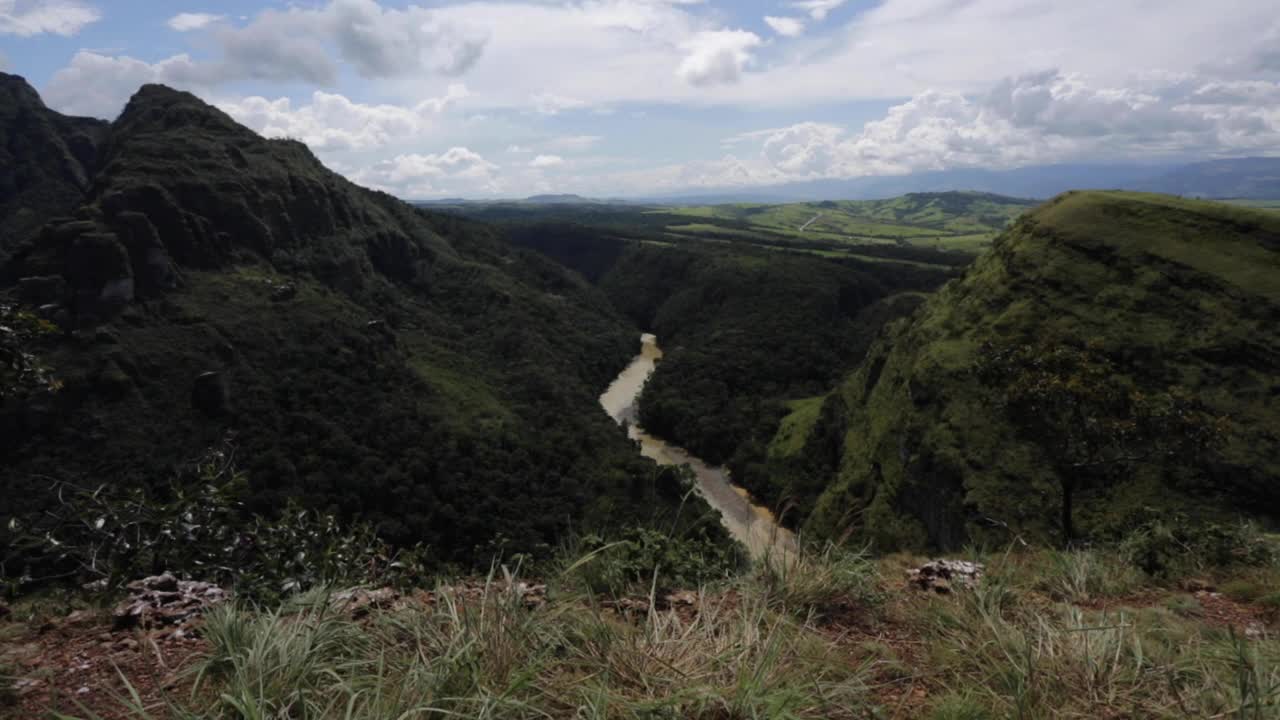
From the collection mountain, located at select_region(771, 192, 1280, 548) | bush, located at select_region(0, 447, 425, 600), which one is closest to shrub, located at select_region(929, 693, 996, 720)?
bush, located at select_region(0, 447, 425, 600)

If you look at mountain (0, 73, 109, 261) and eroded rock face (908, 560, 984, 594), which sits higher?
mountain (0, 73, 109, 261)

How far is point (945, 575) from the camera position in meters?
7.34

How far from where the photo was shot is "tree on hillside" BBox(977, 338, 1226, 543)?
12.4 m

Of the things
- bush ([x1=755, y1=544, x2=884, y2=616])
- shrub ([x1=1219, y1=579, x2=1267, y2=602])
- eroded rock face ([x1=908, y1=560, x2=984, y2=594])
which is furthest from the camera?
shrub ([x1=1219, y1=579, x2=1267, y2=602])

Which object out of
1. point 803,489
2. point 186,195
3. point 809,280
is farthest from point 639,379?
point 186,195

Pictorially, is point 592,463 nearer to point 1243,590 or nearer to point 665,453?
point 665,453

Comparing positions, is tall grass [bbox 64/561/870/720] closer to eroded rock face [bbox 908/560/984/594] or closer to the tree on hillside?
eroded rock face [bbox 908/560/984/594]

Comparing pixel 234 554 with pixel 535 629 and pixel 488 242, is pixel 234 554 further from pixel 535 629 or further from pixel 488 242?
pixel 488 242

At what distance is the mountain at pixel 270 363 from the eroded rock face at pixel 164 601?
62.1 feet

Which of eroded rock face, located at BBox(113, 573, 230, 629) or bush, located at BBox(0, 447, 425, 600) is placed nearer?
eroded rock face, located at BBox(113, 573, 230, 629)

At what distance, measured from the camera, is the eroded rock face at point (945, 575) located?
6.76m

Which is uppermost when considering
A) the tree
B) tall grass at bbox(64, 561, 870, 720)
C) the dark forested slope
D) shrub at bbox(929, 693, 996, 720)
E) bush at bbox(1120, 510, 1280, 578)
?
the tree

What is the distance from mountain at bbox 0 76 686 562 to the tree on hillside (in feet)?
61.4

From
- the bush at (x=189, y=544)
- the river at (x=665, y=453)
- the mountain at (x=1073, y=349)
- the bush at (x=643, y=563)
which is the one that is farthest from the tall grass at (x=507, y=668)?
the river at (x=665, y=453)
